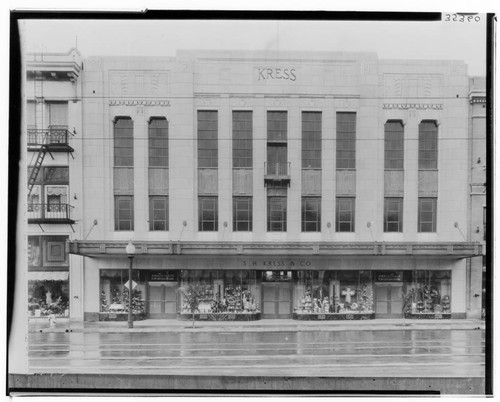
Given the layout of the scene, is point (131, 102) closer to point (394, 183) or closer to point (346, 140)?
point (346, 140)

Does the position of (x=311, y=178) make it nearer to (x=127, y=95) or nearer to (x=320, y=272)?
(x=320, y=272)

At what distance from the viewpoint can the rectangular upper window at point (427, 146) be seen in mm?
8461

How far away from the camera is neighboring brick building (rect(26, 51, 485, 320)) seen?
27.1 feet

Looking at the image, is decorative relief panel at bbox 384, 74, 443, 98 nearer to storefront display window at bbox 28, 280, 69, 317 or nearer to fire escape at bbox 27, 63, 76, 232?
fire escape at bbox 27, 63, 76, 232

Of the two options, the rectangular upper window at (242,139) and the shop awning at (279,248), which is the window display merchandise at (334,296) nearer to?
the shop awning at (279,248)

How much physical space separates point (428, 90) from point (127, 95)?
19.8 ft

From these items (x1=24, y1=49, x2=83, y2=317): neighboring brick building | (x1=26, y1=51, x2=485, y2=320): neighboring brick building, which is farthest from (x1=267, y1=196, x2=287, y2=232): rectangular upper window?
(x1=24, y1=49, x2=83, y2=317): neighboring brick building

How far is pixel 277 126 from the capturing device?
8.45 metres

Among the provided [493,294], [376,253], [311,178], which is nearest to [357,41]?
[311,178]

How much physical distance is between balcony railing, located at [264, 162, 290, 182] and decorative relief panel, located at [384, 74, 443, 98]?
251 centimetres

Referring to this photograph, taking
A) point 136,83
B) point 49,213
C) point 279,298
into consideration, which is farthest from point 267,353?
point 136,83

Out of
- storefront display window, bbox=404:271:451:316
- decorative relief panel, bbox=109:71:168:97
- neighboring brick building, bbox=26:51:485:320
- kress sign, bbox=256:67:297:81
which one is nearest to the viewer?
kress sign, bbox=256:67:297:81

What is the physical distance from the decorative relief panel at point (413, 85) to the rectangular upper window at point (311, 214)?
2619 millimetres

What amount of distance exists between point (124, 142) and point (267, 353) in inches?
206
